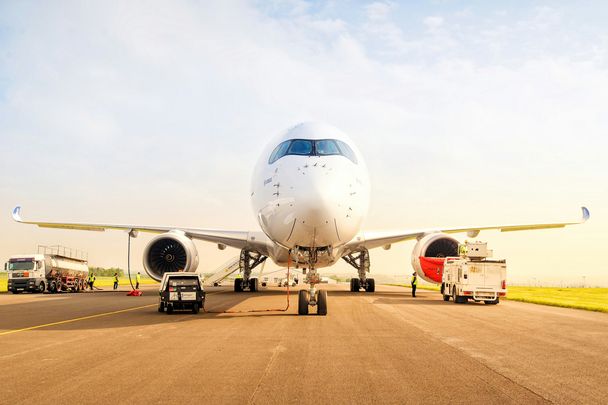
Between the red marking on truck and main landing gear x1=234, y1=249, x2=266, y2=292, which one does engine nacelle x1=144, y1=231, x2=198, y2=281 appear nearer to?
main landing gear x1=234, y1=249, x2=266, y2=292

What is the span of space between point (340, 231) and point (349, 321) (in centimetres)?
226

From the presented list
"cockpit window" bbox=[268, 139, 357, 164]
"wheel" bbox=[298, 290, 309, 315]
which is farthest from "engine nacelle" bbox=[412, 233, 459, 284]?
"wheel" bbox=[298, 290, 309, 315]

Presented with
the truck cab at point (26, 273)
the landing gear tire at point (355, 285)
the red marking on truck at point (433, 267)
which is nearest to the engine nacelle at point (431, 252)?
the red marking on truck at point (433, 267)

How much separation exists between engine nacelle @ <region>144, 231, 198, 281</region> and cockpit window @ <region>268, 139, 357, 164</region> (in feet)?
31.8

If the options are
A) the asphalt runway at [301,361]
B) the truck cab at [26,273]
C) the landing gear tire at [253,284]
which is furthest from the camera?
the truck cab at [26,273]

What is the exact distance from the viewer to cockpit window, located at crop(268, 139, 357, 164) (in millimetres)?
15664

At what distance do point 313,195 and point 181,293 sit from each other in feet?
19.1

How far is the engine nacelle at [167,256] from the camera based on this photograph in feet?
81.1

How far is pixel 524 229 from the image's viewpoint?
94.8 feet

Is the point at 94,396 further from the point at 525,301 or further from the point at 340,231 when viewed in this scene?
the point at 525,301

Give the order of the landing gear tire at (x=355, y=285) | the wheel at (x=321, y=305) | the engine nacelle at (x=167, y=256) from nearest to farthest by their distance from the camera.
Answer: the wheel at (x=321, y=305), the engine nacelle at (x=167, y=256), the landing gear tire at (x=355, y=285)

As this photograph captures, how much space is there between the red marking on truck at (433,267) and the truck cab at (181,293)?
11359mm

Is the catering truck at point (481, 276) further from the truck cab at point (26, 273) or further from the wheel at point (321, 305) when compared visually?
the truck cab at point (26, 273)

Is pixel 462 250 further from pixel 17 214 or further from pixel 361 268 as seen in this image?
pixel 17 214
